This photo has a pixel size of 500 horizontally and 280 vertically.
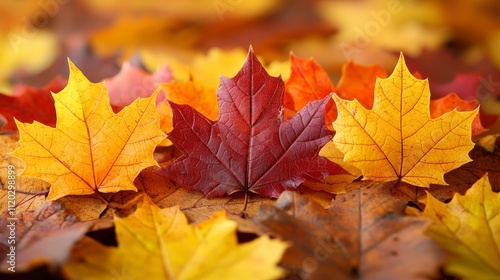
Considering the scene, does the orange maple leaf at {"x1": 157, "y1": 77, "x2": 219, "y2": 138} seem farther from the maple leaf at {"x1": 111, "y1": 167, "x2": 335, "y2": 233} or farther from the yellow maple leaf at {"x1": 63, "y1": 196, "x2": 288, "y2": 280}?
the yellow maple leaf at {"x1": 63, "y1": 196, "x2": 288, "y2": 280}

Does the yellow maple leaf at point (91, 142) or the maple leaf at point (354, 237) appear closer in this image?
A: the maple leaf at point (354, 237)

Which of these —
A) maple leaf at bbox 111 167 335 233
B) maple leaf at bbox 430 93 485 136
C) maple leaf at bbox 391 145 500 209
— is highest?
maple leaf at bbox 430 93 485 136

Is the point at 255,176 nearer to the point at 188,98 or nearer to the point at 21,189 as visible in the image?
the point at 188,98

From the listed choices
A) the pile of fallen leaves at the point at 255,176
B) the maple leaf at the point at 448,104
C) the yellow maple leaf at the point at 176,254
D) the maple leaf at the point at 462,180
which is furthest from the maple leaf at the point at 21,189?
the maple leaf at the point at 448,104

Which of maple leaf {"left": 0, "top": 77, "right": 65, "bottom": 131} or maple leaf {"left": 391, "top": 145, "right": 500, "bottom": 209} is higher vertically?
maple leaf {"left": 0, "top": 77, "right": 65, "bottom": 131}

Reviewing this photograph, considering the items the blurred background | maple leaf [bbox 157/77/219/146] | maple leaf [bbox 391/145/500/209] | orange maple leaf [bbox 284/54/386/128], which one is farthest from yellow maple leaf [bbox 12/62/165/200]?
the blurred background

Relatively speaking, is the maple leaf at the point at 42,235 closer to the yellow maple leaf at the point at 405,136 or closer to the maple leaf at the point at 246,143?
the maple leaf at the point at 246,143

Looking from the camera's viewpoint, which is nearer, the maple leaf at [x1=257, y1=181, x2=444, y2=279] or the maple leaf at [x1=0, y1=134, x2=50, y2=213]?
the maple leaf at [x1=257, y1=181, x2=444, y2=279]

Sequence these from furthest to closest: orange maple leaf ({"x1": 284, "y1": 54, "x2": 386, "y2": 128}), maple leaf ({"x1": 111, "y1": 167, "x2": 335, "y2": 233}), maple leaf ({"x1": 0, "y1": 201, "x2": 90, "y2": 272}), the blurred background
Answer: the blurred background
orange maple leaf ({"x1": 284, "y1": 54, "x2": 386, "y2": 128})
maple leaf ({"x1": 111, "y1": 167, "x2": 335, "y2": 233})
maple leaf ({"x1": 0, "y1": 201, "x2": 90, "y2": 272})
